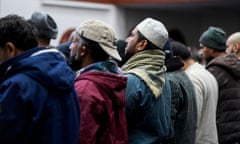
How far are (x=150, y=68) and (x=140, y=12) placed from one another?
28.6 ft

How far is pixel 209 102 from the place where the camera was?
4473 mm

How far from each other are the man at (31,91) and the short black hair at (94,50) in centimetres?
55

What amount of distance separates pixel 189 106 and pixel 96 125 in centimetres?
130

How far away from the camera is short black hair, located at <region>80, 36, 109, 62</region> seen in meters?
3.21

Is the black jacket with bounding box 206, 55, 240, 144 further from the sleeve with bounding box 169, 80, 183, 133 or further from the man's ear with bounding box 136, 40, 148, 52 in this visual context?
the man's ear with bounding box 136, 40, 148, 52

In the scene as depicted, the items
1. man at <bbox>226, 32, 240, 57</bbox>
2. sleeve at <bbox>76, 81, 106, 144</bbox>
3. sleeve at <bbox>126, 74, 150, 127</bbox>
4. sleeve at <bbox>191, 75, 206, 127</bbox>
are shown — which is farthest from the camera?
man at <bbox>226, 32, 240, 57</bbox>

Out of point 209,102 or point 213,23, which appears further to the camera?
point 213,23

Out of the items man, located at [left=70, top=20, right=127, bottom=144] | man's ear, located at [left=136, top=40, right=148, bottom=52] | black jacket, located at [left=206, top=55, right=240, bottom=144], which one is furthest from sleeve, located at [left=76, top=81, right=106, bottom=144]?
black jacket, located at [left=206, top=55, right=240, bottom=144]

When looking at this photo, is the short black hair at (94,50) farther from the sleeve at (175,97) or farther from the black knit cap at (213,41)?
the black knit cap at (213,41)

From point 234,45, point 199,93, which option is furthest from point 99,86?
point 234,45

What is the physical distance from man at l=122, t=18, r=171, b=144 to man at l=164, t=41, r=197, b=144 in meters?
0.25

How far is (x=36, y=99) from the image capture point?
97.8 inches

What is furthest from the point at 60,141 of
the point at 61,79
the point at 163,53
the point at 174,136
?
the point at 174,136

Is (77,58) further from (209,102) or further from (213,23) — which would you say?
(213,23)
